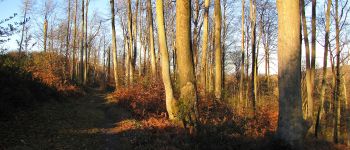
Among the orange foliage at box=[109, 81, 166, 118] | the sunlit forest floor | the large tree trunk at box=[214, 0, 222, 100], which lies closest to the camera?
the sunlit forest floor

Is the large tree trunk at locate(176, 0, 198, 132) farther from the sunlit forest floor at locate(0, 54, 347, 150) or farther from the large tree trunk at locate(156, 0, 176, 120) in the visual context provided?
the large tree trunk at locate(156, 0, 176, 120)

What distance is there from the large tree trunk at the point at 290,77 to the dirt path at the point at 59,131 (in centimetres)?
429

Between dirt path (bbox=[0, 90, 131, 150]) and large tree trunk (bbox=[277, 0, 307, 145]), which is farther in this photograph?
dirt path (bbox=[0, 90, 131, 150])

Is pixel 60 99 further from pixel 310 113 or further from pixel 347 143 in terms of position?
pixel 347 143

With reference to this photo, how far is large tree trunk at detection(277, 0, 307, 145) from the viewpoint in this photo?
636 cm

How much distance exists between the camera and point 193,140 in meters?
8.59

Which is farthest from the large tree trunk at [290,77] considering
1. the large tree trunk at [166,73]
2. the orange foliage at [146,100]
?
the orange foliage at [146,100]

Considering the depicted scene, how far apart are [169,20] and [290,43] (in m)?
30.0

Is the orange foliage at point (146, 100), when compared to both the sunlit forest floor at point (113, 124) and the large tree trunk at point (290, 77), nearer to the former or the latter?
the sunlit forest floor at point (113, 124)

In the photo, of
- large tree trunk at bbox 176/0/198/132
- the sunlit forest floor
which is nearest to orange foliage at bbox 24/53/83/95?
the sunlit forest floor

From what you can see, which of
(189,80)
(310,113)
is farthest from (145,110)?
(310,113)

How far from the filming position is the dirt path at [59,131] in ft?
28.6

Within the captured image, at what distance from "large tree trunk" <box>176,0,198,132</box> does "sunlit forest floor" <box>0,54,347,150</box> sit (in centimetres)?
47

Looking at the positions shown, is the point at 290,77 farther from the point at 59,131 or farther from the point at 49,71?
the point at 49,71
